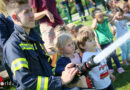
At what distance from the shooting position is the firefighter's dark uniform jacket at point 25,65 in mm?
1420

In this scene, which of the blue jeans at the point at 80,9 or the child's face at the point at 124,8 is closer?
the child's face at the point at 124,8

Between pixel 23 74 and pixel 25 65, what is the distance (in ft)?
0.29

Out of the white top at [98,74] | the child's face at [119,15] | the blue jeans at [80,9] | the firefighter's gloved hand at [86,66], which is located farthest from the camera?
the blue jeans at [80,9]

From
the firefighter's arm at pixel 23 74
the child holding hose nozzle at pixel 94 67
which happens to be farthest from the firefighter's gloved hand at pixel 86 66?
the child holding hose nozzle at pixel 94 67

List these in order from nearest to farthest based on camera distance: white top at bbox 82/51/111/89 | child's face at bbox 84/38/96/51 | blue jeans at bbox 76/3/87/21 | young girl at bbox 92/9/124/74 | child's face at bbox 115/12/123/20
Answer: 1. white top at bbox 82/51/111/89
2. child's face at bbox 84/38/96/51
3. young girl at bbox 92/9/124/74
4. child's face at bbox 115/12/123/20
5. blue jeans at bbox 76/3/87/21

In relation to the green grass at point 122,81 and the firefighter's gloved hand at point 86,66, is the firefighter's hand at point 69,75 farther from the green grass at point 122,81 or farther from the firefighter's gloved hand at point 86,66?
the green grass at point 122,81

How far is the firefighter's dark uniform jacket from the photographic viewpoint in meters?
1.42

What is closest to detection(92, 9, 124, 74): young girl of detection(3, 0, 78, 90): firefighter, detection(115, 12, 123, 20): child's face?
detection(115, 12, 123, 20): child's face

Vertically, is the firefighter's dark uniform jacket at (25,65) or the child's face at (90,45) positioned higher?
the firefighter's dark uniform jacket at (25,65)

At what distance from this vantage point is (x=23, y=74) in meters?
1.40

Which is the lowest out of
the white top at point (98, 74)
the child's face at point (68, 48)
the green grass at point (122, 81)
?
the green grass at point (122, 81)

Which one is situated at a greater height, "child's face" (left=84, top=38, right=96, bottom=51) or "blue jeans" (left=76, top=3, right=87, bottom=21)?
"child's face" (left=84, top=38, right=96, bottom=51)

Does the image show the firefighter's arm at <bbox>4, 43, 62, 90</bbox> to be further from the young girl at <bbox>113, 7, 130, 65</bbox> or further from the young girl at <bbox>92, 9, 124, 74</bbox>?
the young girl at <bbox>113, 7, 130, 65</bbox>

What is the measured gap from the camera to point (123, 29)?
4430 millimetres
